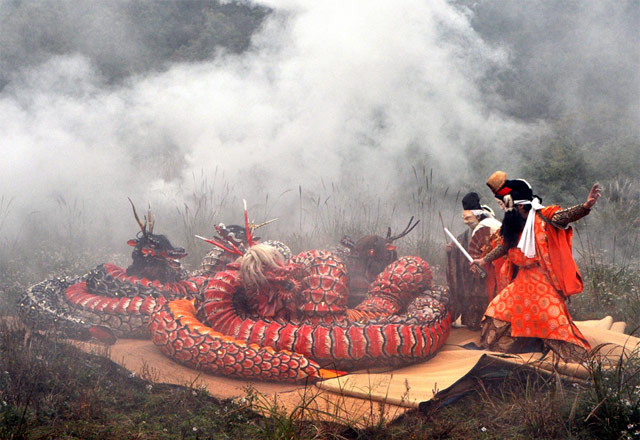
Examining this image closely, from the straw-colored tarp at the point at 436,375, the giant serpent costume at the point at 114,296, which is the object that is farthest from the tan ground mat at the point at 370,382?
the giant serpent costume at the point at 114,296

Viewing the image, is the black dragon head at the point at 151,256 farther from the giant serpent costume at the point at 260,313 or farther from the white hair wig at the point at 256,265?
the white hair wig at the point at 256,265

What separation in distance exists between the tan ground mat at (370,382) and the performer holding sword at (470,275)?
55 centimetres

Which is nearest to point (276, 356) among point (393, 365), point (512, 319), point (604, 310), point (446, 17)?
point (393, 365)

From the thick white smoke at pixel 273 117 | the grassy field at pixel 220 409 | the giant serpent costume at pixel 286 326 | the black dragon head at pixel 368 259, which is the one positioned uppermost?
the thick white smoke at pixel 273 117

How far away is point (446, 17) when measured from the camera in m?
11.7

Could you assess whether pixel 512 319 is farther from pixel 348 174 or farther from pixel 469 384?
pixel 348 174

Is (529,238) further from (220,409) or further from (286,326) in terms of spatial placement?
(220,409)

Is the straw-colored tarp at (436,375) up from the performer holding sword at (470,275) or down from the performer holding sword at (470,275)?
down

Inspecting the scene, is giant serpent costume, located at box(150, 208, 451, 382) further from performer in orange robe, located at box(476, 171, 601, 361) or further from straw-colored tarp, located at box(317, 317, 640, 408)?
performer in orange robe, located at box(476, 171, 601, 361)

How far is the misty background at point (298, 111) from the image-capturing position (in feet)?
25.9

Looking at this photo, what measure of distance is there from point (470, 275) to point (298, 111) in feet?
18.1

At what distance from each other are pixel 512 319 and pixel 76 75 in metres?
8.80

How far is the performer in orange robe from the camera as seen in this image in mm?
3639

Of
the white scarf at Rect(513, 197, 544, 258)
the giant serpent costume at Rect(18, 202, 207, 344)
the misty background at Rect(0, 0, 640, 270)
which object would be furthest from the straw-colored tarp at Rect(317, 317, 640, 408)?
the misty background at Rect(0, 0, 640, 270)
